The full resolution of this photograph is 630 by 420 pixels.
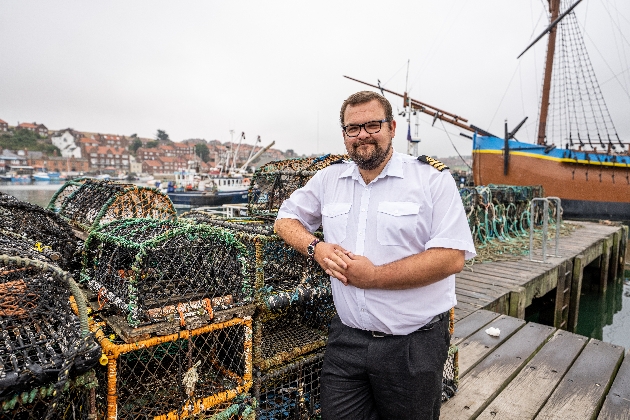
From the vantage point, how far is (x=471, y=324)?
3762mm

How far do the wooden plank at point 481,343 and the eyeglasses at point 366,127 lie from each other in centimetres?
210

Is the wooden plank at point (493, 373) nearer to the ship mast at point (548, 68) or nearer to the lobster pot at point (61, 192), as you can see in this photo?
the lobster pot at point (61, 192)

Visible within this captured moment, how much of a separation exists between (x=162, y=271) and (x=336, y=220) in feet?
2.88

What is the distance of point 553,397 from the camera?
249 cm

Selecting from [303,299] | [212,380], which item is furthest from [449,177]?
[212,380]

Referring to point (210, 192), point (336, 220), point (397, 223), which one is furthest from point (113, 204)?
point (210, 192)

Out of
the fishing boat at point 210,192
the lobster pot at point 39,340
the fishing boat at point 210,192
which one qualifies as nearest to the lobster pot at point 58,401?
the lobster pot at point 39,340

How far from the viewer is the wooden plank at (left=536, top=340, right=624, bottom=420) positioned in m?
2.33

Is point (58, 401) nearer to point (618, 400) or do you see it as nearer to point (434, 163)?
point (434, 163)

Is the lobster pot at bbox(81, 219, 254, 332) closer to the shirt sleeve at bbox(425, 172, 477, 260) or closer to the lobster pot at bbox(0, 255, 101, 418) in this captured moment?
the lobster pot at bbox(0, 255, 101, 418)

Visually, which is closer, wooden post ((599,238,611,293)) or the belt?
the belt

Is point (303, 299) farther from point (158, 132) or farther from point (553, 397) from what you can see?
point (158, 132)

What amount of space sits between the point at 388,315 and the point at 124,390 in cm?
125

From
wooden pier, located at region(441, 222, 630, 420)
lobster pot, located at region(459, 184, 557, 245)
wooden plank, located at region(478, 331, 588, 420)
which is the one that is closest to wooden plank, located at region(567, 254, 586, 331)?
lobster pot, located at region(459, 184, 557, 245)
